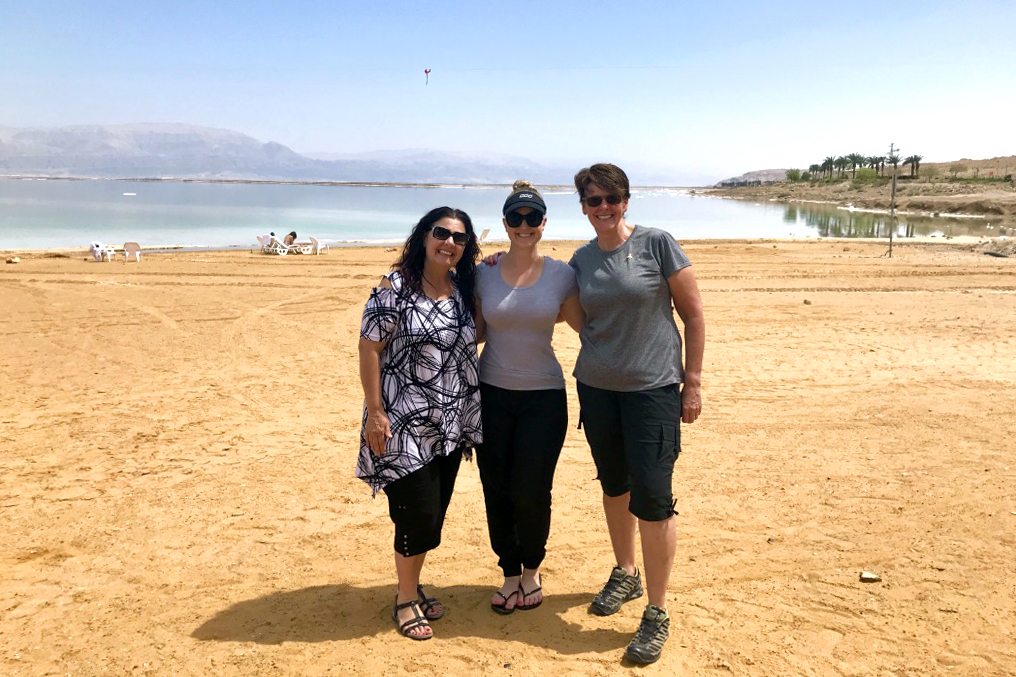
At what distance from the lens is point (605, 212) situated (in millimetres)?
3238

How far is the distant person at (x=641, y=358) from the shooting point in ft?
10.4

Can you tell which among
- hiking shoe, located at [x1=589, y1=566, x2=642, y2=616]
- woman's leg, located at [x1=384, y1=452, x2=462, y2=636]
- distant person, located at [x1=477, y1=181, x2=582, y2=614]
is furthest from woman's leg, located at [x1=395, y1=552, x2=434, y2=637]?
hiking shoe, located at [x1=589, y1=566, x2=642, y2=616]

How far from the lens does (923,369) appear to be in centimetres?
823

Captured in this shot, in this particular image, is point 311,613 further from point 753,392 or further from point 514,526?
point 753,392

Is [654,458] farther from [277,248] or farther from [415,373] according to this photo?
[277,248]

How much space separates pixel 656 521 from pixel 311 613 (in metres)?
1.76

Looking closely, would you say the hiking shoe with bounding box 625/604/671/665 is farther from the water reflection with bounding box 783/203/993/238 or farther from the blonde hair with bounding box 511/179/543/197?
the water reflection with bounding box 783/203/993/238

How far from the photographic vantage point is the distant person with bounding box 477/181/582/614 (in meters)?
3.30

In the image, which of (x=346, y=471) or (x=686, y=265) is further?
(x=346, y=471)

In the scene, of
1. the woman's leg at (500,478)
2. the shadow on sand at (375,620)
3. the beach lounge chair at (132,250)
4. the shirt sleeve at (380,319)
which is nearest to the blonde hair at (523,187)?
the shirt sleeve at (380,319)

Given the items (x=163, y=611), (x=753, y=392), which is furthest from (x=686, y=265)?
(x=753, y=392)

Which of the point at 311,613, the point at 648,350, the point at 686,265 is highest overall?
the point at 686,265

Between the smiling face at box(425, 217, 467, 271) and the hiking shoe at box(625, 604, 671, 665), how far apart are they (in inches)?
69.6

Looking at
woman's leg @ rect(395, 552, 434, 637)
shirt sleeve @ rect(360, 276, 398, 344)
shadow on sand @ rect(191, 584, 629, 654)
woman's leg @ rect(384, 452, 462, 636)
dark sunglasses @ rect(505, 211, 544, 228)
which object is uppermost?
dark sunglasses @ rect(505, 211, 544, 228)
